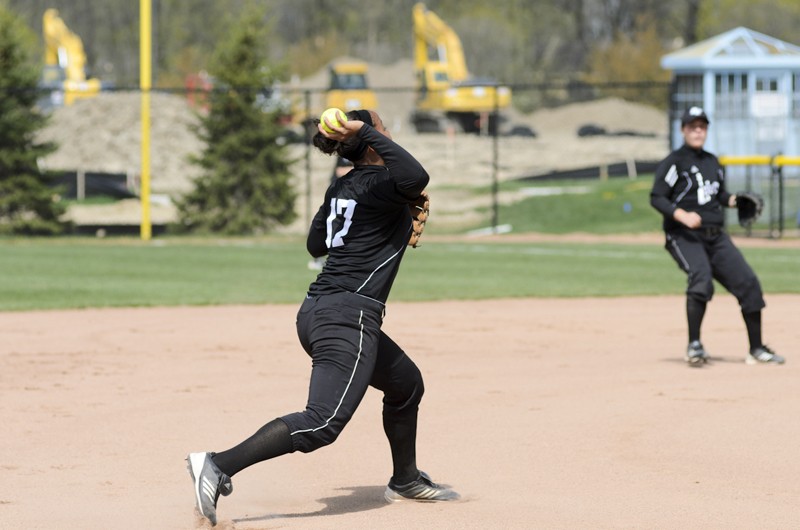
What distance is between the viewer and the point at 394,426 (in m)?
6.52

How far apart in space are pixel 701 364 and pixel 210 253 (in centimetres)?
1389

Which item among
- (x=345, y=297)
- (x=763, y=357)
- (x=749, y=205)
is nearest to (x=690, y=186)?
(x=749, y=205)

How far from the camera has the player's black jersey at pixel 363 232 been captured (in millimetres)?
5879

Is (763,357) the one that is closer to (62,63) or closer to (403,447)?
(403,447)

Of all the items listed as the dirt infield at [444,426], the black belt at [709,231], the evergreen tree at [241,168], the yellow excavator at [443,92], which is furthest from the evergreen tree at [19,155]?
the yellow excavator at [443,92]

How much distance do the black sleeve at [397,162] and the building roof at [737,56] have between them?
106ft

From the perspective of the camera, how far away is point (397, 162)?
5.69 metres

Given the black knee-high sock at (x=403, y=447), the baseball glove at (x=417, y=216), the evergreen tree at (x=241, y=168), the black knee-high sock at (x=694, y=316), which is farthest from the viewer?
the evergreen tree at (x=241, y=168)

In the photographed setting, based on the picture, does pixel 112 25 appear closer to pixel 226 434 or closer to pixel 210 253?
pixel 210 253

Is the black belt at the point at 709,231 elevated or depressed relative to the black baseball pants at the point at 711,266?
elevated

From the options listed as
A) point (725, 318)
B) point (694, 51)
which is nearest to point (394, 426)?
point (725, 318)

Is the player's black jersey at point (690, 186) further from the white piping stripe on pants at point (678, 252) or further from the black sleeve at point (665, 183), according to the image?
the white piping stripe on pants at point (678, 252)

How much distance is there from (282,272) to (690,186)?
32.7ft

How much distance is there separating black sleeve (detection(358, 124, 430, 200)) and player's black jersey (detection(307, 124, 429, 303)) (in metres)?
0.11
